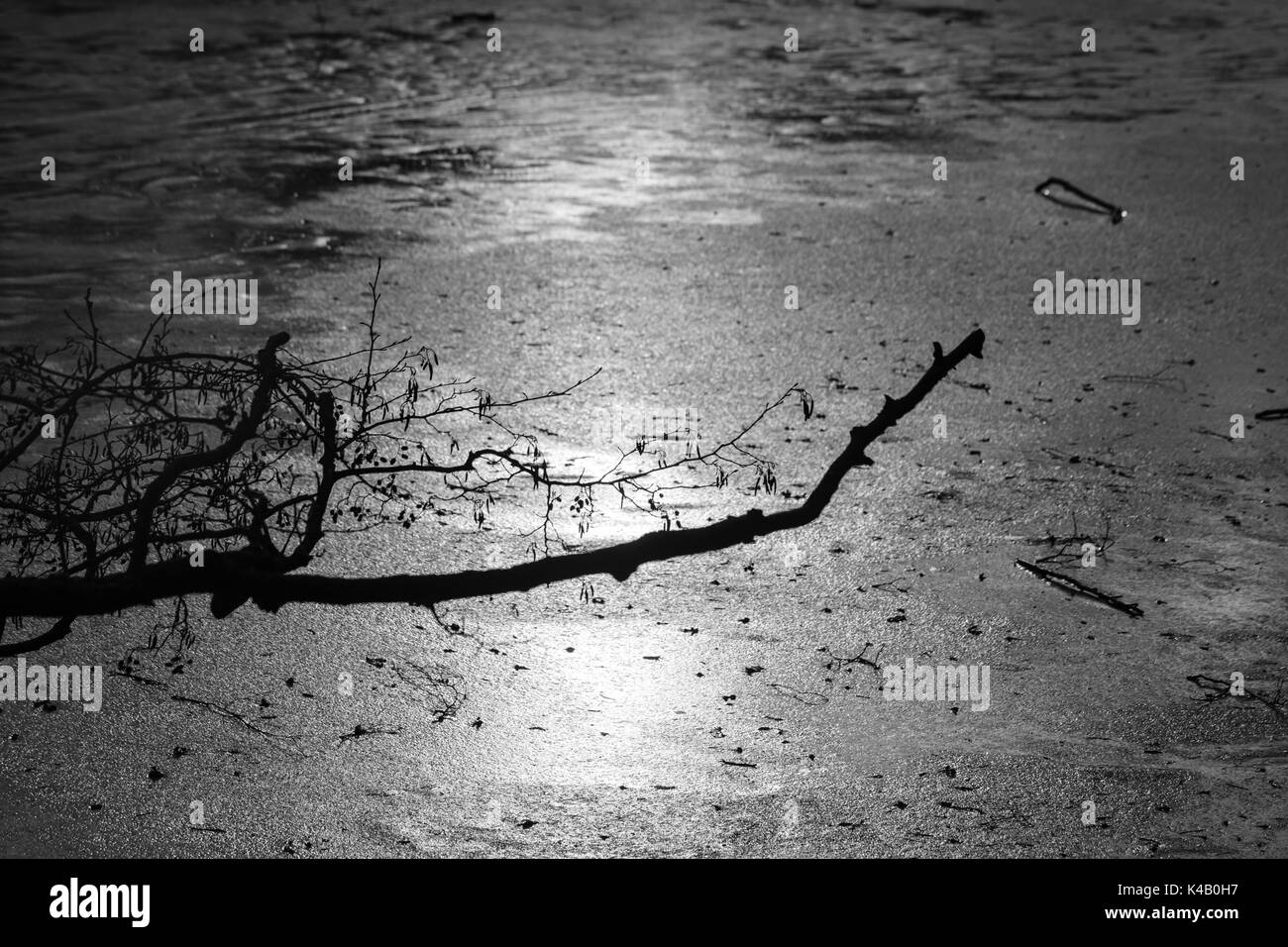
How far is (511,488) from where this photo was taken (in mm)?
6086

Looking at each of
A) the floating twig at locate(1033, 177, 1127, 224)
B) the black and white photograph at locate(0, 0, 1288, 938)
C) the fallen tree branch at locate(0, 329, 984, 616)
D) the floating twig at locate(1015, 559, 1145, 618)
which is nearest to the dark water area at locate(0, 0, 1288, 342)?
the black and white photograph at locate(0, 0, 1288, 938)

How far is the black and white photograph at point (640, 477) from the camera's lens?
4.02 meters

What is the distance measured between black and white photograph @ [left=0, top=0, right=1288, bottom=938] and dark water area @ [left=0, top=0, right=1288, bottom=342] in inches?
2.8

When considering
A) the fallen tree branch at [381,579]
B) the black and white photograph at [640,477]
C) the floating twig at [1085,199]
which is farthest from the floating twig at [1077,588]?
the floating twig at [1085,199]

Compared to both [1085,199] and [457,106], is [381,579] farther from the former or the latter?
[457,106]

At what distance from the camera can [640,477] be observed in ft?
20.3

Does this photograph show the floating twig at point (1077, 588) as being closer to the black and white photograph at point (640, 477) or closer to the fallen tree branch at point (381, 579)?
the black and white photograph at point (640, 477)

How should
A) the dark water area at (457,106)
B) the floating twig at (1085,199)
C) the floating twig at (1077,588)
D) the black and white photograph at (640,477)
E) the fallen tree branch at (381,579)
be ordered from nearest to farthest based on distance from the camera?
the fallen tree branch at (381,579) → the black and white photograph at (640,477) → the floating twig at (1077,588) → the dark water area at (457,106) → the floating twig at (1085,199)

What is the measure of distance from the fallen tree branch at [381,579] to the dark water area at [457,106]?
499 cm

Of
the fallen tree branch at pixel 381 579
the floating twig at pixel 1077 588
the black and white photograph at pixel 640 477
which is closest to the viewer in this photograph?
the fallen tree branch at pixel 381 579

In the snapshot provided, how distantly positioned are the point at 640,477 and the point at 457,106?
23.4 feet

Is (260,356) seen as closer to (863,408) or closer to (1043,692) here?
(1043,692)

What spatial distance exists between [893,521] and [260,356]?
293 centimetres

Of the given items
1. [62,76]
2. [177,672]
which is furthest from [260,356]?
[62,76]
